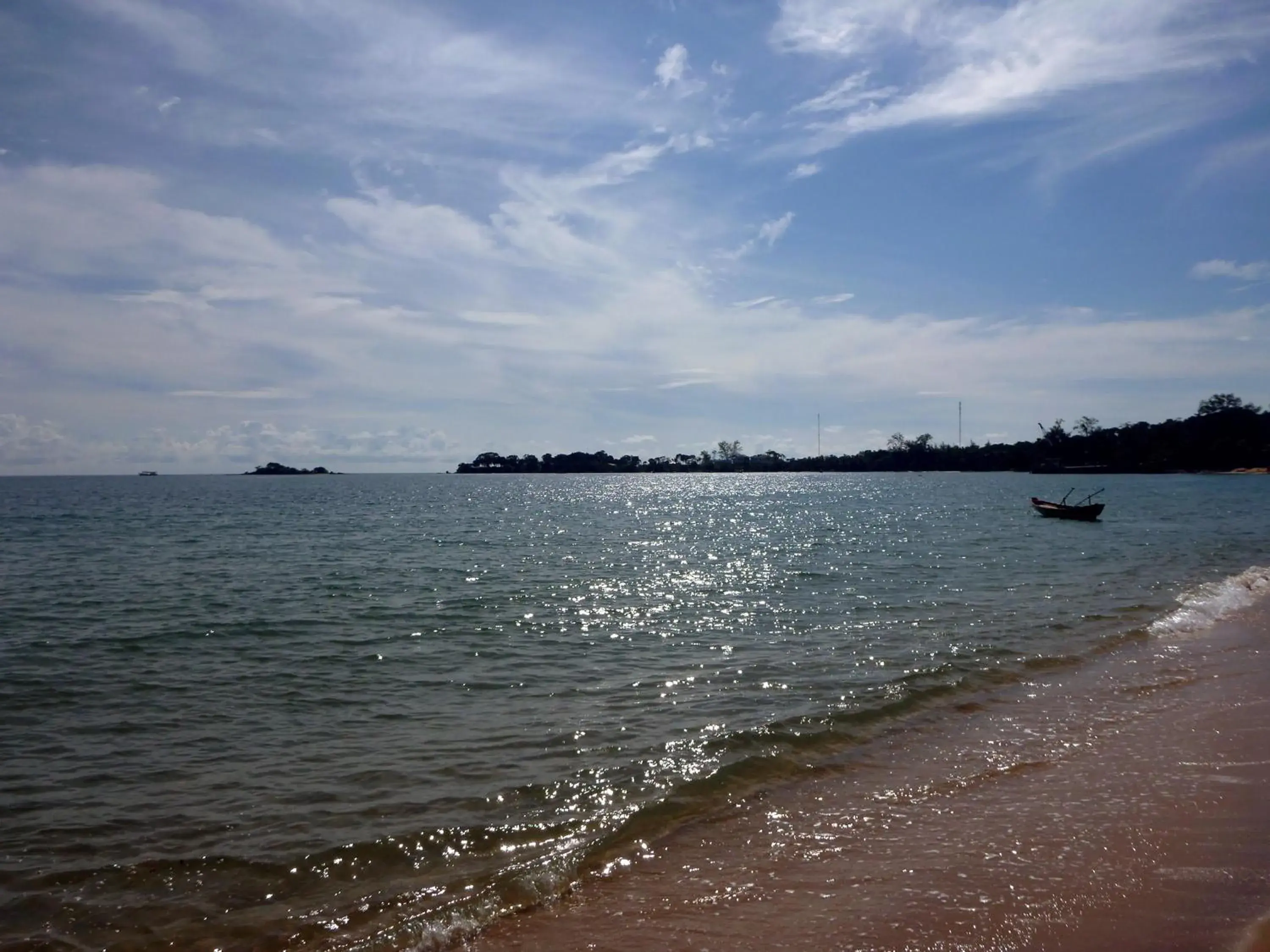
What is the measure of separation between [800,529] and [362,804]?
1830 inches

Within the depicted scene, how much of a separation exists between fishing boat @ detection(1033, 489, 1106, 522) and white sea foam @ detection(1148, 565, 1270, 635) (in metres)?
27.8

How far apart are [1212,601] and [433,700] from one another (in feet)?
63.9

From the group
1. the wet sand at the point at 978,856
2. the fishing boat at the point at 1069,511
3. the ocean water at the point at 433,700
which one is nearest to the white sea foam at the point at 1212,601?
the ocean water at the point at 433,700

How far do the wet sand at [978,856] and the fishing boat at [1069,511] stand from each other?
48.2m

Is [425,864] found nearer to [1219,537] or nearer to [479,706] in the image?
[479,706]

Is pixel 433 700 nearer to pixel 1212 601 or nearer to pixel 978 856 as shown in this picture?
pixel 978 856

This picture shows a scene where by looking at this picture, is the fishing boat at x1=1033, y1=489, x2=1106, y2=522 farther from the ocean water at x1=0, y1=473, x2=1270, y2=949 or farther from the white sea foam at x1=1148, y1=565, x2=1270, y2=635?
the white sea foam at x1=1148, y1=565, x2=1270, y2=635

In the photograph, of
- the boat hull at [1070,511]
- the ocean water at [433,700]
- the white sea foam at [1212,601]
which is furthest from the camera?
the boat hull at [1070,511]

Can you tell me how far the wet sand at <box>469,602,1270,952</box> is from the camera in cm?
616

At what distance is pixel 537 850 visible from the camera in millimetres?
8062

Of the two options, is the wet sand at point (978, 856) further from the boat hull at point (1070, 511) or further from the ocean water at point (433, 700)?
the boat hull at point (1070, 511)

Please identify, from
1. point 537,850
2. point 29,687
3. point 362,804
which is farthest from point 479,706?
point 29,687

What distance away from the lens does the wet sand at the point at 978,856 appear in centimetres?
616

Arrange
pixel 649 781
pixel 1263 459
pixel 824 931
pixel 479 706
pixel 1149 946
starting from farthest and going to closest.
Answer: pixel 1263 459 → pixel 479 706 → pixel 649 781 → pixel 824 931 → pixel 1149 946
